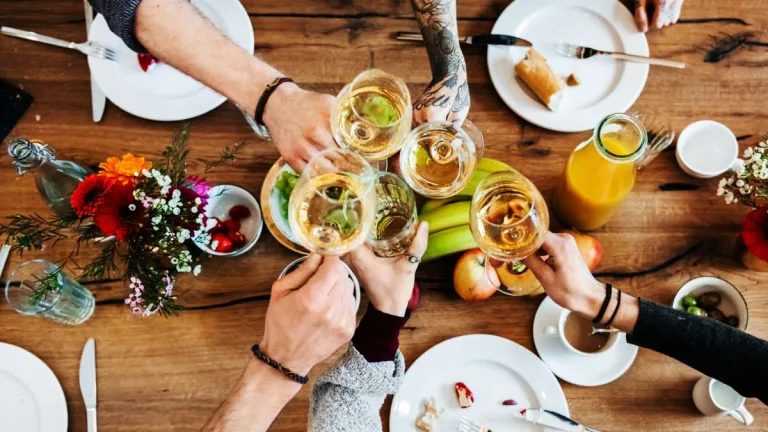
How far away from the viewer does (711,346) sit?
1.20 meters

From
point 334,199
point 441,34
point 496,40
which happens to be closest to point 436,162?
point 334,199

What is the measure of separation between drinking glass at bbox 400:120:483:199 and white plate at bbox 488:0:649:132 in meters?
0.35

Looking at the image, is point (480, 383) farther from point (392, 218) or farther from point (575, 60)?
point (575, 60)

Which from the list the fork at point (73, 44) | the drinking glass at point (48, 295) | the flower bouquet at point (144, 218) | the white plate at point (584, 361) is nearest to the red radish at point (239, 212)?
the flower bouquet at point (144, 218)

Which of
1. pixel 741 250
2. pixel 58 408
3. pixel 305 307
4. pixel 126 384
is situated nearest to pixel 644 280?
pixel 741 250

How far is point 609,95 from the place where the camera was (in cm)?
151

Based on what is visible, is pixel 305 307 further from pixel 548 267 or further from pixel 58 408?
pixel 58 408

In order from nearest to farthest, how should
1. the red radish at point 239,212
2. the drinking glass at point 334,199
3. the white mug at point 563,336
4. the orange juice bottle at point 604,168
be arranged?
the drinking glass at point 334,199, the orange juice bottle at point 604,168, the white mug at point 563,336, the red radish at point 239,212

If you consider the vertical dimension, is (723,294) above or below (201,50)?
below

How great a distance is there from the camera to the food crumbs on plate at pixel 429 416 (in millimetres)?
1355

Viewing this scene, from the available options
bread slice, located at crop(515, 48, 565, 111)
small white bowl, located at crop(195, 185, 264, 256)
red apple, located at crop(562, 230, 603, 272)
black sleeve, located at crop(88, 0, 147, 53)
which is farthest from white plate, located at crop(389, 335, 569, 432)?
black sleeve, located at crop(88, 0, 147, 53)

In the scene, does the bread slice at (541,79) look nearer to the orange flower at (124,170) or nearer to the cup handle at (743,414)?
the cup handle at (743,414)

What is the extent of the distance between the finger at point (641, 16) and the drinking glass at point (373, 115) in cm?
79

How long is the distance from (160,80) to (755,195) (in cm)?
150
